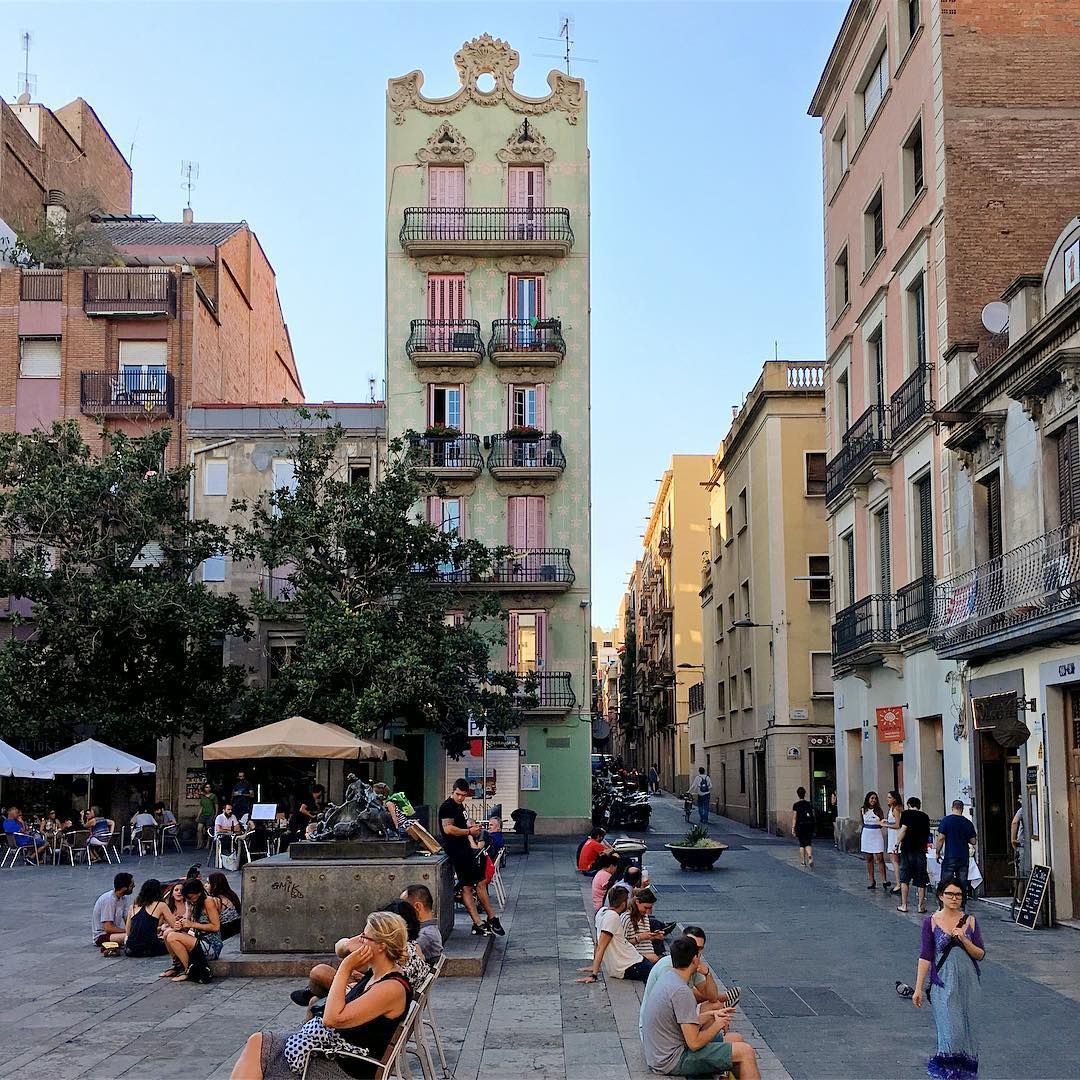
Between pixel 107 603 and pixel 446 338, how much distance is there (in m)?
13.9

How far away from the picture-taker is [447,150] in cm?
4219

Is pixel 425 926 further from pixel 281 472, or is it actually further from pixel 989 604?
pixel 281 472

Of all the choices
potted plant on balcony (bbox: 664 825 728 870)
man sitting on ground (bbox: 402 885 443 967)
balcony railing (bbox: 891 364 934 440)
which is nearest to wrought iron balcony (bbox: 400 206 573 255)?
balcony railing (bbox: 891 364 934 440)

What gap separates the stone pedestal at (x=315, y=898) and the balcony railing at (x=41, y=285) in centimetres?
3068

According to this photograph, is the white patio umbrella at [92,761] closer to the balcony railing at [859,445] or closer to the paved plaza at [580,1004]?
the paved plaza at [580,1004]

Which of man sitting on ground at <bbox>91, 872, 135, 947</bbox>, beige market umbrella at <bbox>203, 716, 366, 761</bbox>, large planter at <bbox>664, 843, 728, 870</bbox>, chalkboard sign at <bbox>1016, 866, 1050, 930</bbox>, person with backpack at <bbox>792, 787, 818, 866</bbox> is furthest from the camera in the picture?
person with backpack at <bbox>792, 787, 818, 866</bbox>

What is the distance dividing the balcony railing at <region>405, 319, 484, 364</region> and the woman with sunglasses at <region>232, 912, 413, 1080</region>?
3310 cm

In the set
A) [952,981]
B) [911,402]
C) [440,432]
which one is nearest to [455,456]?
[440,432]

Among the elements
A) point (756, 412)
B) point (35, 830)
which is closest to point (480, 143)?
point (756, 412)

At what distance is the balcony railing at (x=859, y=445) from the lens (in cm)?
2773

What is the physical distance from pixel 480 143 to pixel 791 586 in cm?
1612

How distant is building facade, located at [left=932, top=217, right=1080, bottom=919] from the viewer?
18.2 meters

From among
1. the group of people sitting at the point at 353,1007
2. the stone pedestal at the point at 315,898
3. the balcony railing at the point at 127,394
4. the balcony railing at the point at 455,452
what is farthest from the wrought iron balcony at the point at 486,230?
the group of people sitting at the point at 353,1007

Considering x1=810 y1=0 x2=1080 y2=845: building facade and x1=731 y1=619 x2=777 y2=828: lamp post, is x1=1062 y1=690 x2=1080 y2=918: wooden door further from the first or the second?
x1=731 y1=619 x2=777 y2=828: lamp post
